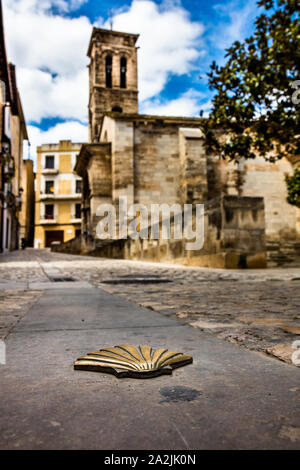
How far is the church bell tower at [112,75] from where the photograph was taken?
31802 millimetres

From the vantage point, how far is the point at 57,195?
4288 centimetres

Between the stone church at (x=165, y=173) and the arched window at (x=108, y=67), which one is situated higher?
the arched window at (x=108, y=67)

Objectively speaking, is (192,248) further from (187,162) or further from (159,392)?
(187,162)

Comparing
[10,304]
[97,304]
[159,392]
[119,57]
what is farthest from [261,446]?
[119,57]

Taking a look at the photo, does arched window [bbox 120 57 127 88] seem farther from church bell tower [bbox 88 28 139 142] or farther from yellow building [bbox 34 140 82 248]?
yellow building [bbox 34 140 82 248]

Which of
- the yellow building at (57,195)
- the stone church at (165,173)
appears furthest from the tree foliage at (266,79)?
the yellow building at (57,195)

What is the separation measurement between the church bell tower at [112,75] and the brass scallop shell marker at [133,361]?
103 ft

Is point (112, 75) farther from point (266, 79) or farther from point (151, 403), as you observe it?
point (151, 403)

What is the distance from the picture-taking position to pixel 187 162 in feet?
66.1

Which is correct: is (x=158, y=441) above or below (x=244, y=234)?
below

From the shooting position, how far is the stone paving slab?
0.78 m

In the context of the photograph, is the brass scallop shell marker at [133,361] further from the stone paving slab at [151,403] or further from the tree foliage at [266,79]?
the tree foliage at [266,79]

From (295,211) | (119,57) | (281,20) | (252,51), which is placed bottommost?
(295,211)
